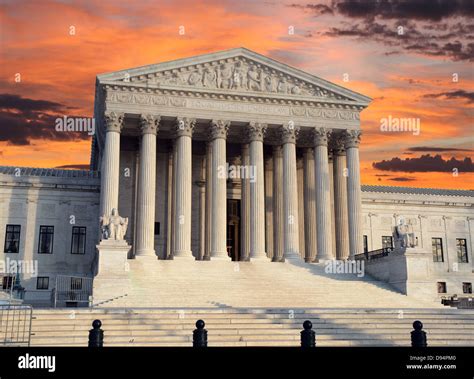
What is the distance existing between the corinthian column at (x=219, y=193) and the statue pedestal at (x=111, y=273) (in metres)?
10.4

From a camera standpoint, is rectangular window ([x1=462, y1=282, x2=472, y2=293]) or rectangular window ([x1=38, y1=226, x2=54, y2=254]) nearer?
rectangular window ([x1=38, y1=226, x2=54, y2=254])

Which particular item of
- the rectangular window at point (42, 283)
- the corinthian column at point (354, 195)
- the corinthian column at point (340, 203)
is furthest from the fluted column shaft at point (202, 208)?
the rectangular window at point (42, 283)

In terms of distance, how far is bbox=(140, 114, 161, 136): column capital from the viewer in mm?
47750

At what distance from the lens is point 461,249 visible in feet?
206

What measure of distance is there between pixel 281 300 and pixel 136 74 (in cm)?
2217

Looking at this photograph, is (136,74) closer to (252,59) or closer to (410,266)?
(252,59)

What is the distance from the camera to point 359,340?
25.6 meters

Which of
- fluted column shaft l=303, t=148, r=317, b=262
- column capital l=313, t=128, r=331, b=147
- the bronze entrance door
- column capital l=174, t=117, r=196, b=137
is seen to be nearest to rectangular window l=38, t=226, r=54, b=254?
column capital l=174, t=117, r=196, b=137

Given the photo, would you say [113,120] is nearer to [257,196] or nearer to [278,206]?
[257,196]

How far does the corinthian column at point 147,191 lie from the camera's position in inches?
1825

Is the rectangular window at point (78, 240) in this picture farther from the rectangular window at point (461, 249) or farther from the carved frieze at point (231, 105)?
the rectangular window at point (461, 249)

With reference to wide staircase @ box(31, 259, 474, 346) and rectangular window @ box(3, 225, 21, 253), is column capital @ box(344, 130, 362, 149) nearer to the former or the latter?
wide staircase @ box(31, 259, 474, 346)

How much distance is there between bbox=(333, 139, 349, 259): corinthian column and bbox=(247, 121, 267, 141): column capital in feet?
26.7

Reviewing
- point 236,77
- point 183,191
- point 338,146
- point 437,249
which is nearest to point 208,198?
point 183,191
